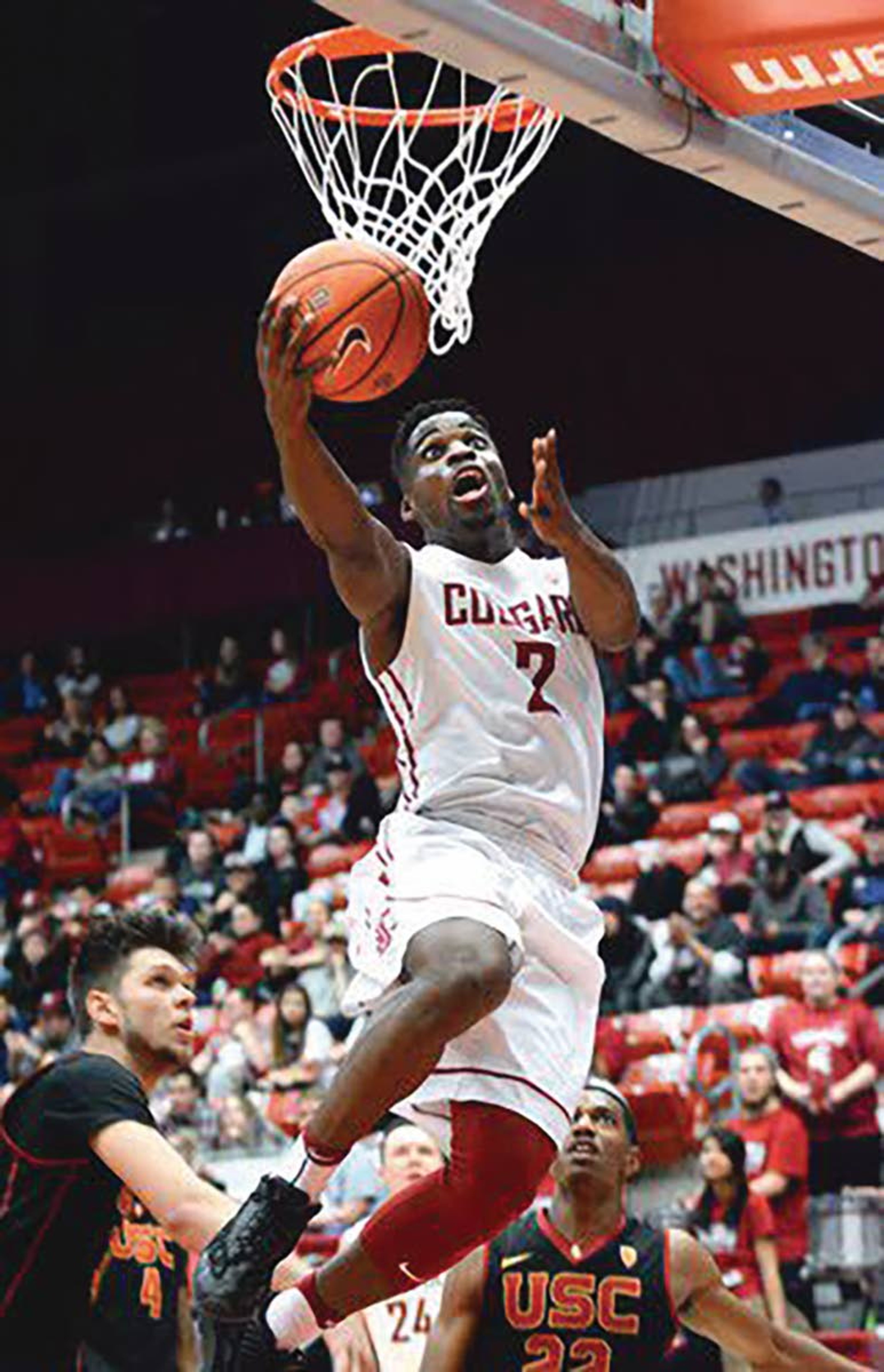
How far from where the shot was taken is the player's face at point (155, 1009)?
5688 mm

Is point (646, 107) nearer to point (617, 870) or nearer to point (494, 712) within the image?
point (494, 712)

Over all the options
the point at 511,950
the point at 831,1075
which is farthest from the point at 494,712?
the point at 831,1075

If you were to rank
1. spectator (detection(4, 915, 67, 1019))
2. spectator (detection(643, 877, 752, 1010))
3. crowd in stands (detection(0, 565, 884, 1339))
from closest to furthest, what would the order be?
crowd in stands (detection(0, 565, 884, 1339))
spectator (detection(643, 877, 752, 1010))
spectator (detection(4, 915, 67, 1019))

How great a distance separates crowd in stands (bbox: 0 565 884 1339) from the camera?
10.5 m

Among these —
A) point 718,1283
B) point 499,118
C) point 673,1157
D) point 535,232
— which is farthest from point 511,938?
point 535,232

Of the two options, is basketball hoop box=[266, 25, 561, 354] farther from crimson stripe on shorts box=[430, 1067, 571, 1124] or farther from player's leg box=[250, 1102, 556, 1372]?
player's leg box=[250, 1102, 556, 1372]

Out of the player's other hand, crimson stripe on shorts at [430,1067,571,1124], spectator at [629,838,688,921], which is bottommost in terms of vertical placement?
spectator at [629,838,688,921]

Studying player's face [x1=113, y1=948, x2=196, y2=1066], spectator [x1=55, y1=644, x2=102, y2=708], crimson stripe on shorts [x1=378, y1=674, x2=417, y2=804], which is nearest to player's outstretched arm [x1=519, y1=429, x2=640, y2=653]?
crimson stripe on shorts [x1=378, y1=674, x2=417, y2=804]

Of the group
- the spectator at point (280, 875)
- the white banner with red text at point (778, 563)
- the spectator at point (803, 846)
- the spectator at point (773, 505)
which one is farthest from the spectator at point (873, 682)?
the spectator at point (280, 875)

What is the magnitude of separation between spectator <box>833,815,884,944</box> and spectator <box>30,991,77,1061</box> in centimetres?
433

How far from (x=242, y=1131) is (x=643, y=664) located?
189 inches

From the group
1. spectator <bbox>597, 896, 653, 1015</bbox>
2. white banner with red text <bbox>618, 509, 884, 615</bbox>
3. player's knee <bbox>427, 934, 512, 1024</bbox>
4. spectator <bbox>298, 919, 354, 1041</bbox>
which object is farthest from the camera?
white banner with red text <bbox>618, 509, 884, 615</bbox>

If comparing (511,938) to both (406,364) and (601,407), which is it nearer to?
(406,364)

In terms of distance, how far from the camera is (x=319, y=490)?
504 cm
